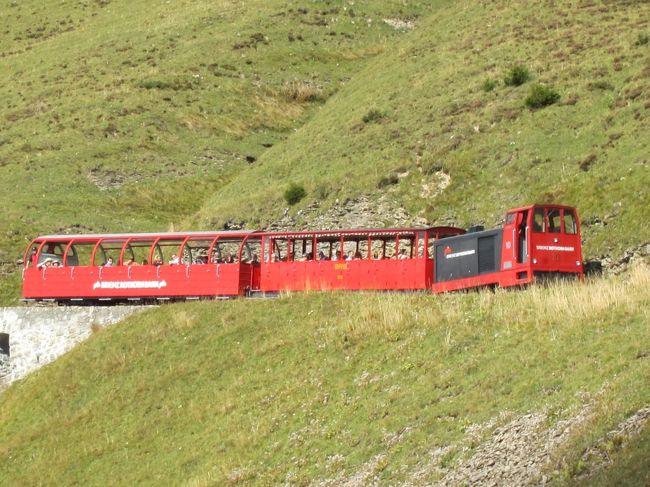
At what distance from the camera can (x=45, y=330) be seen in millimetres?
40656

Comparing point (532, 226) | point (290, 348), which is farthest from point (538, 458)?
point (532, 226)

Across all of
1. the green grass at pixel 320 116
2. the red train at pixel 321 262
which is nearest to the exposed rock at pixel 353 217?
the green grass at pixel 320 116

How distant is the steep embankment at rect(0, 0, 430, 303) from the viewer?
6450 centimetres

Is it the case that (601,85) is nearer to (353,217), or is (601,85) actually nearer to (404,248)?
(353,217)

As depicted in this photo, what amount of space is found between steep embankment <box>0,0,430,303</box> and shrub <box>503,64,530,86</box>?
15.4 m

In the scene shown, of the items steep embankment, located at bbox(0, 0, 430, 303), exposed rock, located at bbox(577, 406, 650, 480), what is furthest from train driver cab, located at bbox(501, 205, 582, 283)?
steep embankment, located at bbox(0, 0, 430, 303)

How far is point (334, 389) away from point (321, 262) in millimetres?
12662

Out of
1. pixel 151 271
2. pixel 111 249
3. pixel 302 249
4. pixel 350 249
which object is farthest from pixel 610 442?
pixel 111 249

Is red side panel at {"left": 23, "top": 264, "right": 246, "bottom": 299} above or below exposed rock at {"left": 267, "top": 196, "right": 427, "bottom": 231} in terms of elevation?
below

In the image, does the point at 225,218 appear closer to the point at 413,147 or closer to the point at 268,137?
the point at 413,147

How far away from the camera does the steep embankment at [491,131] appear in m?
45.5

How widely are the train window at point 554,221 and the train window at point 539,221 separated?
28 cm

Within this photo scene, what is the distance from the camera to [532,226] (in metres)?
34.4

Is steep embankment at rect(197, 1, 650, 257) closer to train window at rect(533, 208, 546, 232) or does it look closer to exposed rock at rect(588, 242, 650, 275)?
exposed rock at rect(588, 242, 650, 275)
